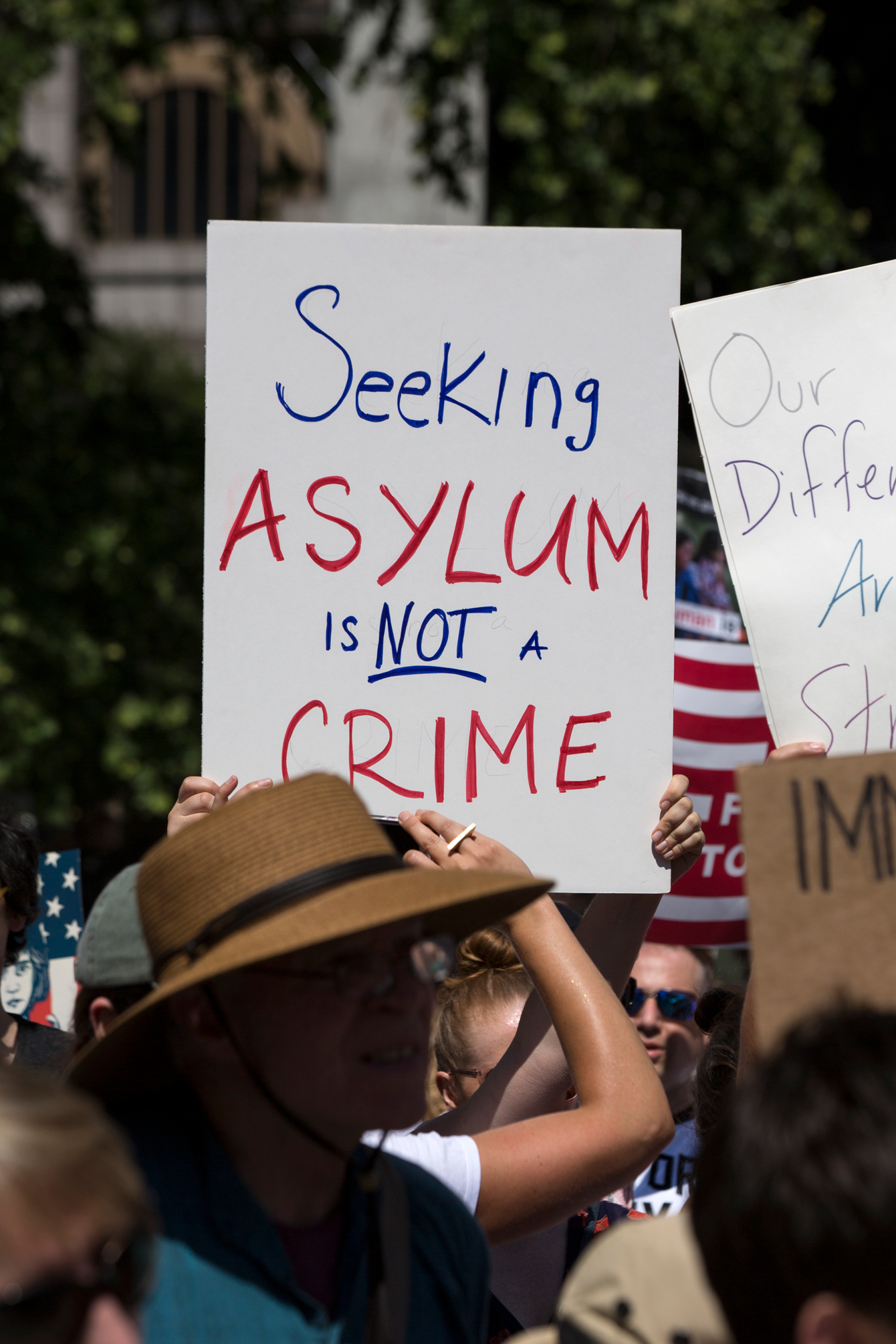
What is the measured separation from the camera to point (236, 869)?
1.34 m

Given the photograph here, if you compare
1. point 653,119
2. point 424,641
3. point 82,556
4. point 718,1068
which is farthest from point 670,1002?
point 653,119

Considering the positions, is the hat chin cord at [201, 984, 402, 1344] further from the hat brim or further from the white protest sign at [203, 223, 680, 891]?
the white protest sign at [203, 223, 680, 891]

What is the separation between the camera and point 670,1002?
3449 mm

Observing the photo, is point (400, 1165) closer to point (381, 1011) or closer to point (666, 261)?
point (381, 1011)

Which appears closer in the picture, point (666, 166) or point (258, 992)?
point (258, 992)

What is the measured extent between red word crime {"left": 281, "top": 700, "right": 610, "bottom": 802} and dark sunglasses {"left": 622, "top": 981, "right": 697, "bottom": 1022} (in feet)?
4.39

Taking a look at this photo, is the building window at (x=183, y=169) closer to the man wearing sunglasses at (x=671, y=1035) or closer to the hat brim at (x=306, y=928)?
the man wearing sunglasses at (x=671, y=1035)

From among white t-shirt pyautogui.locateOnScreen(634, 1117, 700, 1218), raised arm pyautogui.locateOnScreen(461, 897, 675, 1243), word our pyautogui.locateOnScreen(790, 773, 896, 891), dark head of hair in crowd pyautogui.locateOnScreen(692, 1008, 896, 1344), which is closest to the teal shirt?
raised arm pyautogui.locateOnScreen(461, 897, 675, 1243)

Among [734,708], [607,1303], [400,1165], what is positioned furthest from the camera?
[734,708]

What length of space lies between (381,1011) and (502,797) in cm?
89

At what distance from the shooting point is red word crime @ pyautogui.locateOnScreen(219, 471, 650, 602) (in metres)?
2.24

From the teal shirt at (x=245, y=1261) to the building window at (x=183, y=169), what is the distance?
28.7 m

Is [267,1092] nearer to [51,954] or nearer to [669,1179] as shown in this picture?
[669,1179]

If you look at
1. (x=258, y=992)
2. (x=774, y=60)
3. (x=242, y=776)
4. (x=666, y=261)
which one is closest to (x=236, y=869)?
(x=258, y=992)
